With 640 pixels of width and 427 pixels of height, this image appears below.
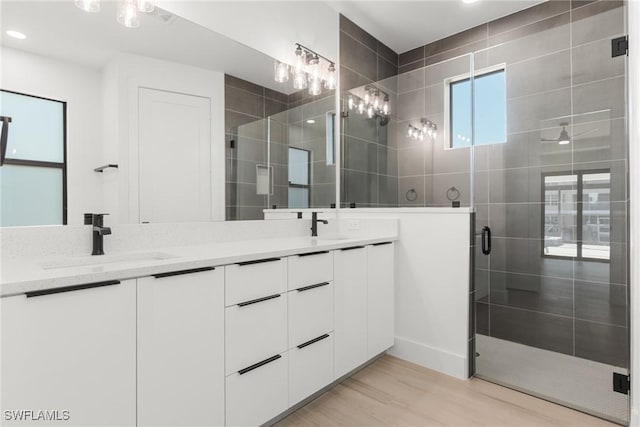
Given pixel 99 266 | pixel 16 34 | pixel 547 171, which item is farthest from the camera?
pixel 547 171

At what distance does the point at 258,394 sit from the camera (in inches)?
58.9

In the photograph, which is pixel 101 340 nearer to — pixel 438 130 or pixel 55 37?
pixel 55 37

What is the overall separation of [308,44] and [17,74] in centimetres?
203

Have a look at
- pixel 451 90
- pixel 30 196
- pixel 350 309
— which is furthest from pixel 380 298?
pixel 30 196

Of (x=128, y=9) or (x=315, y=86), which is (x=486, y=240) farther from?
(x=128, y=9)

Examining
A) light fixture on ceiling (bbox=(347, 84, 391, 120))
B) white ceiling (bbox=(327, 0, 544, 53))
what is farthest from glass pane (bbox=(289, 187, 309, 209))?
white ceiling (bbox=(327, 0, 544, 53))

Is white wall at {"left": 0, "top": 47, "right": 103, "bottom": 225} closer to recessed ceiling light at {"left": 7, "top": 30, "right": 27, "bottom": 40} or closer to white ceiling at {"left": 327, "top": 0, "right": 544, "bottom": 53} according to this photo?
recessed ceiling light at {"left": 7, "top": 30, "right": 27, "bottom": 40}

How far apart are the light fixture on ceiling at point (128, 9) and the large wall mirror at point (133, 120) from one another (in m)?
0.03

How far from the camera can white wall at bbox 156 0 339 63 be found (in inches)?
79.1

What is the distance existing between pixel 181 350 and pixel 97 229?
0.70 meters

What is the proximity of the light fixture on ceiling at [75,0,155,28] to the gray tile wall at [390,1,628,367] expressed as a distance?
81.8 inches

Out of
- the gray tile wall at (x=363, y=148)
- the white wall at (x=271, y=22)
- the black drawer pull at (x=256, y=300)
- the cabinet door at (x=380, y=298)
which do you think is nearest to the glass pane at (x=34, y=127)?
the white wall at (x=271, y=22)

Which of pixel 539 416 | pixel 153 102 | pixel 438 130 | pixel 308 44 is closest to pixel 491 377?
pixel 539 416

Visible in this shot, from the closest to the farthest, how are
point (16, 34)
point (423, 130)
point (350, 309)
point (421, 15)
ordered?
point (16, 34), point (350, 309), point (423, 130), point (421, 15)
